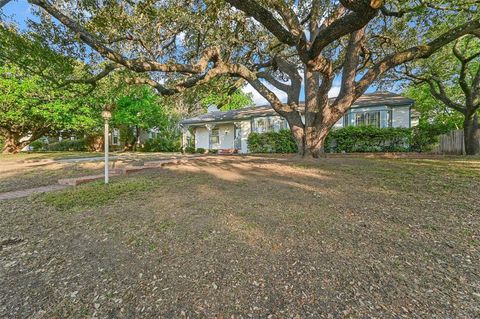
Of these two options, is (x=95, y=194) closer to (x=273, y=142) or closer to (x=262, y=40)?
(x=262, y=40)

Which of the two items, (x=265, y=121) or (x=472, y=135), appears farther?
(x=265, y=121)

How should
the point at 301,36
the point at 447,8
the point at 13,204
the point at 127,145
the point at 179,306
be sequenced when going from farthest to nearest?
the point at 127,145 → the point at 447,8 → the point at 301,36 → the point at 13,204 → the point at 179,306

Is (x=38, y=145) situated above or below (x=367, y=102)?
below

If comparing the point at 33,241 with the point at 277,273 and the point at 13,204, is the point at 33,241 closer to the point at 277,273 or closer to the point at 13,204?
the point at 13,204

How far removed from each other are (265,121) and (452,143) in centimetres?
1104

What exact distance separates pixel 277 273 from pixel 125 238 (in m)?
2.06

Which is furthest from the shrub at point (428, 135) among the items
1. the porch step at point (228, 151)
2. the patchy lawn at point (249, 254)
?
the porch step at point (228, 151)

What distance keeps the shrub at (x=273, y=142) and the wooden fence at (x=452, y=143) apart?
7.57m

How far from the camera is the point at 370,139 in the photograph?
13.5 metres

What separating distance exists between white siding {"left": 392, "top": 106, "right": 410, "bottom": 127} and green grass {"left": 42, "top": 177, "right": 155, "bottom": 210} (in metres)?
14.9

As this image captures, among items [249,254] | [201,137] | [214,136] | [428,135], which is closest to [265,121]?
[214,136]

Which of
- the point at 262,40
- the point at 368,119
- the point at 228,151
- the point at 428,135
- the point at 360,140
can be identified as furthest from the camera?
the point at 228,151

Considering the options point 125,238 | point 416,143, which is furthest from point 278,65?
point 125,238

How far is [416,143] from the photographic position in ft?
42.8
